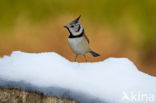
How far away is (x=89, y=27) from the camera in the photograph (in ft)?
10.0

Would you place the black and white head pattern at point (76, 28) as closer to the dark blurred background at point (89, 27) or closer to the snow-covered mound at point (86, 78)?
the dark blurred background at point (89, 27)

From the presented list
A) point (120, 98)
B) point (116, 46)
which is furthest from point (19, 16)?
point (120, 98)

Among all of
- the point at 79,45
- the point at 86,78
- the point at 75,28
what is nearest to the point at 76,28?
the point at 75,28

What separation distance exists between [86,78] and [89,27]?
38 cm

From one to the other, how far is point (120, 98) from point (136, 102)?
0.11m

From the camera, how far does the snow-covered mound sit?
2.77 meters

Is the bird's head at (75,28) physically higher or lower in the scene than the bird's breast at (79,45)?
higher

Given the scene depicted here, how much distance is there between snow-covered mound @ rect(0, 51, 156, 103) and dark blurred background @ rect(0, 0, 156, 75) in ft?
0.45

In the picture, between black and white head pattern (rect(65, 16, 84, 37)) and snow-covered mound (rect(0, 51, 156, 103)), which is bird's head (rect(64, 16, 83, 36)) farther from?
snow-covered mound (rect(0, 51, 156, 103))

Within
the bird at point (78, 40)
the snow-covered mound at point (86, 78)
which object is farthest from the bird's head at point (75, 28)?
the snow-covered mound at point (86, 78)

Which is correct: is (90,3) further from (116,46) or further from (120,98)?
(120,98)

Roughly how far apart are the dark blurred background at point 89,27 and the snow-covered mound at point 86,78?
14 centimetres

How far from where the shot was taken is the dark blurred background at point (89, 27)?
9.93 feet

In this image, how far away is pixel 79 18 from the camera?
3.03 m
